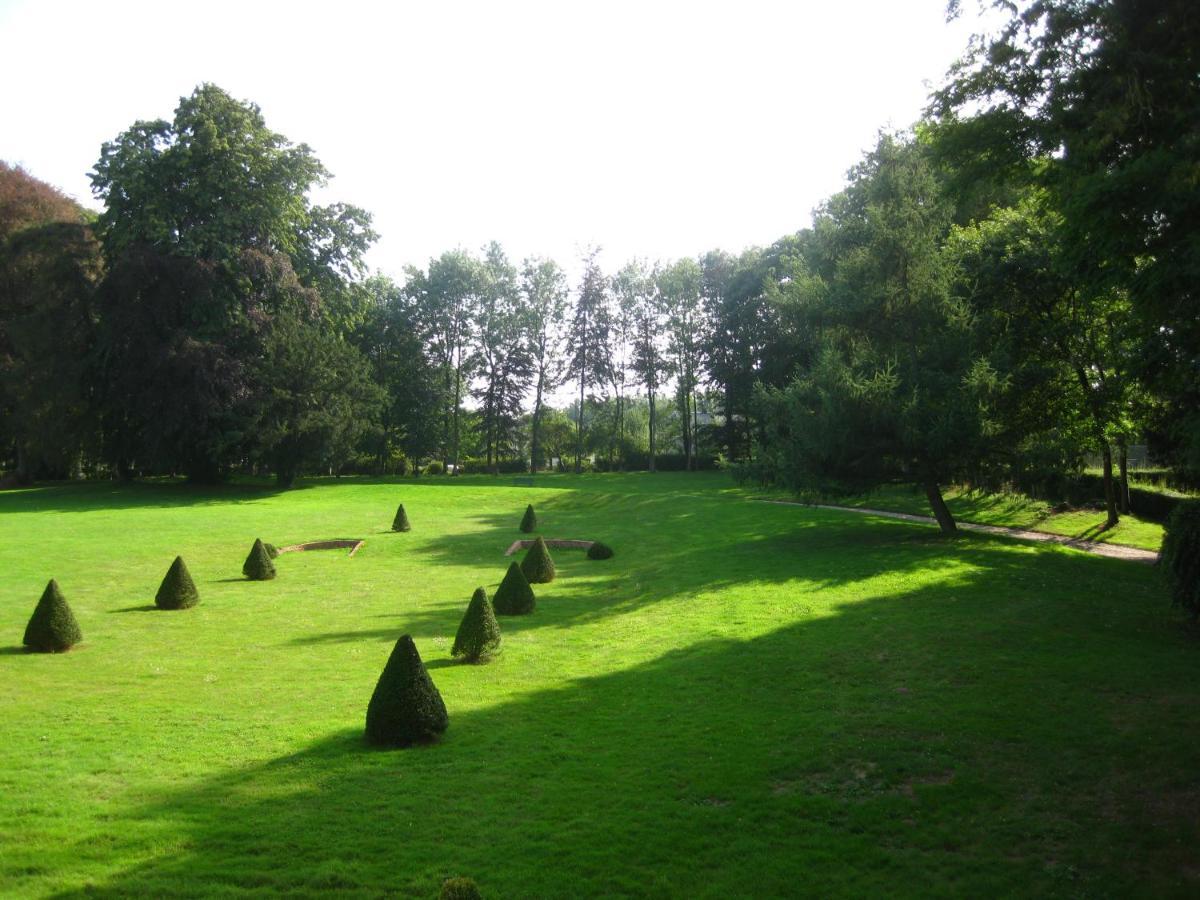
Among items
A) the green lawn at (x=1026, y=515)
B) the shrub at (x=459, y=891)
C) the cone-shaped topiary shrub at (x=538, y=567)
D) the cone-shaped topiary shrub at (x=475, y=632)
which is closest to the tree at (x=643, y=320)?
the green lawn at (x=1026, y=515)

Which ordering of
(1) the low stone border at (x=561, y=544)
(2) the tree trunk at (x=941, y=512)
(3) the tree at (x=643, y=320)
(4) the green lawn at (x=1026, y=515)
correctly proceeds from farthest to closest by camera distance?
1. (3) the tree at (x=643, y=320)
2. (1) the low stone border at (x=561, y=544)
3. (4) the green lawn at (x=1026, y=515)
4. (2) the tree trunk at (x=941, y=512)

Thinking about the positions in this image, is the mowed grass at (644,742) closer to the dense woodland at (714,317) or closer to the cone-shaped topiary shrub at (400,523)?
the dense woodland at (714,317)

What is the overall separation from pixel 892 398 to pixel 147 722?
21.3m

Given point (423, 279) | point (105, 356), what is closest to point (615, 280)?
point (423, 279)

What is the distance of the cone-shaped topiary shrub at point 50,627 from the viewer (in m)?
15.6

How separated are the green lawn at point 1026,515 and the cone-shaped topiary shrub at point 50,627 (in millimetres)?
22613

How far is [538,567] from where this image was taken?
24062 mm

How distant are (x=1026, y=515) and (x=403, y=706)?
3152cm

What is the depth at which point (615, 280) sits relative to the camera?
253 ft

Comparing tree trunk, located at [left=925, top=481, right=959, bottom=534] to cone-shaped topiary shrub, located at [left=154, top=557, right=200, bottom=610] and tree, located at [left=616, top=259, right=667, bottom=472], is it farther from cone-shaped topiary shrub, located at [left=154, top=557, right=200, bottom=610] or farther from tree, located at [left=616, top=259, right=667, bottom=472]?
tree, located at [left=616, top=259, right=667, bottom=472]

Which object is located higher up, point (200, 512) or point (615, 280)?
point (615, 280)

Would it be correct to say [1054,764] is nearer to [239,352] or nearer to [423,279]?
[239,352]

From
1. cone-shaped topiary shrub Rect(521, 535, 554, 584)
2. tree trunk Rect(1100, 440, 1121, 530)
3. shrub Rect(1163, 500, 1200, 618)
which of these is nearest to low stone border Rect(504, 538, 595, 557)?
cone-shaped topiary shrub Rect(521, 535, 554, 584)

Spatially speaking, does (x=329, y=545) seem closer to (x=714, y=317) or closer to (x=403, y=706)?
(x=403, y=706)
